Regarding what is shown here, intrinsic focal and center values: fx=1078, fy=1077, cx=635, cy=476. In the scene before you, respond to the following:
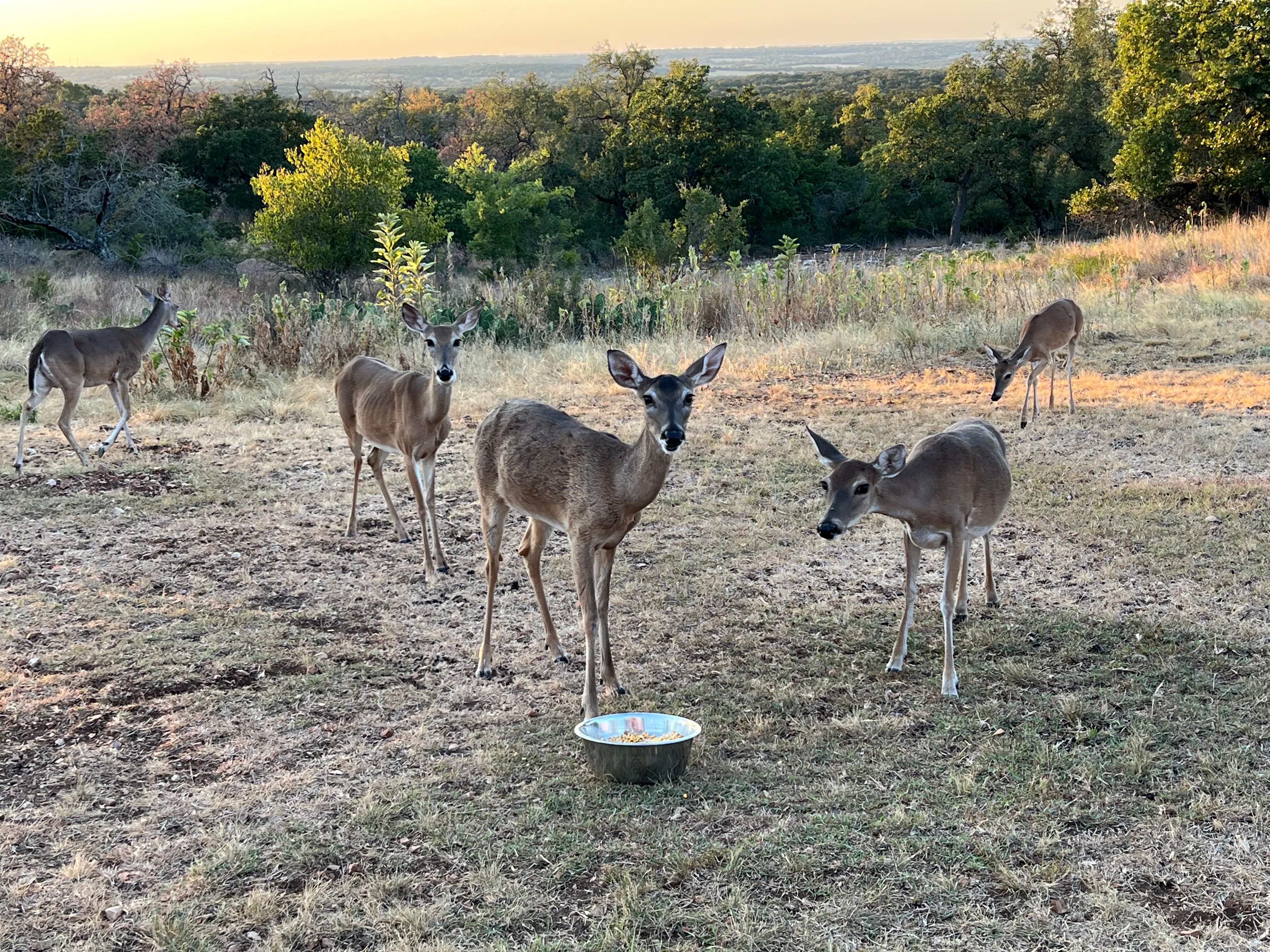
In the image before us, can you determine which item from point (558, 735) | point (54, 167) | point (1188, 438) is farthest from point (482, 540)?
point (54, 167)

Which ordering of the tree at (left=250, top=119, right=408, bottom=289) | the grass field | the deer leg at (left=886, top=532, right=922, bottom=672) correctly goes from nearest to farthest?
1. the grass field
2. the deer leg at (left=886, top=532, right=922, bottom=672)
3. the tree at (left=250, top=119, right=408, bottom=289)

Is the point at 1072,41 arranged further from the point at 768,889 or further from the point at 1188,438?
the point at 768,889

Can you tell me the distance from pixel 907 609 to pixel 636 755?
1889 mm

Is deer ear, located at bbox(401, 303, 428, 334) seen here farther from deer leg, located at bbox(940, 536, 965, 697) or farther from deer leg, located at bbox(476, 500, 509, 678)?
deer leg, located at bbox(940, 536, 965, 697)

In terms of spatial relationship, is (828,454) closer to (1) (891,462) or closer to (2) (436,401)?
(1) (891,462)

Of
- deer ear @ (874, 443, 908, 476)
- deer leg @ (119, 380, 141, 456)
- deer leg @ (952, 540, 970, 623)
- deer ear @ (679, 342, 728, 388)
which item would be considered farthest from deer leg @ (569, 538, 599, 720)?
deer leg @ (119, 380, 141, 456)

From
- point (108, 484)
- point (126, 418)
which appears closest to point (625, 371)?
point (108, 484)

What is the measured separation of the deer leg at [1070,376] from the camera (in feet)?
36.0

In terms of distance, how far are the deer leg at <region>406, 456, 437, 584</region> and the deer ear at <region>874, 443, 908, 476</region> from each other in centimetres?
311

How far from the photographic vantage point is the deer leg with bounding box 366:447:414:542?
8.12 metres

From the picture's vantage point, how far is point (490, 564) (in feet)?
19.5

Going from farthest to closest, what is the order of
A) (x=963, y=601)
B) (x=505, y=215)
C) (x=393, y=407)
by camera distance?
(x=505, y=215) < (x=393, y=407) < (x=963, y=601)

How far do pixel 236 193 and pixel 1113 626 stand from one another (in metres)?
34.6

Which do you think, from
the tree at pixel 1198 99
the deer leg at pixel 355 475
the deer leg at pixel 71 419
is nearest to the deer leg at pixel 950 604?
the deer leg at pixel 355 475
